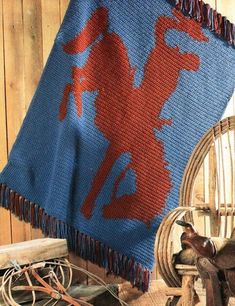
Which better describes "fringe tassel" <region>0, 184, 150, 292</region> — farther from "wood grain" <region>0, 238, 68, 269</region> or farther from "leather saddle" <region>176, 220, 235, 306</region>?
"leather saddle" <region>176, 220, 235, 306</region>

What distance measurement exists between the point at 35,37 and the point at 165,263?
115cm

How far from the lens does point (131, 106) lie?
1983mm

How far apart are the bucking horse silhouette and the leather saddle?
2.32 feet

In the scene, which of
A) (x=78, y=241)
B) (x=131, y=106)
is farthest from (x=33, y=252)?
(x=131, y=106)

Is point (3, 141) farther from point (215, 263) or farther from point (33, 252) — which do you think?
point (215, 263)

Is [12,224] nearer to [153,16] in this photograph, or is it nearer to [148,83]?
[148,83]

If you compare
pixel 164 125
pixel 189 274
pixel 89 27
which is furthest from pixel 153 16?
pixel 189 274

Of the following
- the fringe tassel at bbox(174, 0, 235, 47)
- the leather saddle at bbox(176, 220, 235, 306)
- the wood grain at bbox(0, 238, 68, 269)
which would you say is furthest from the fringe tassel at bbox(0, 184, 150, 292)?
the fringe tassel at bbox(174, 0, 235, 47)

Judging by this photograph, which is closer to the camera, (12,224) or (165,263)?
(165,263)

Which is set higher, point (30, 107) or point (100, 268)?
point (30, 107)

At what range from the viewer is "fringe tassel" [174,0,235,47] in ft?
6.61

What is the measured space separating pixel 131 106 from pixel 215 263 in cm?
91

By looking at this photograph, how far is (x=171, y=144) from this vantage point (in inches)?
79.0

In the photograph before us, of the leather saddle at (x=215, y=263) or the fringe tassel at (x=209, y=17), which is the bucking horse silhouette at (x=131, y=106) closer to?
the fringe tassel at (x=209, y=17)
